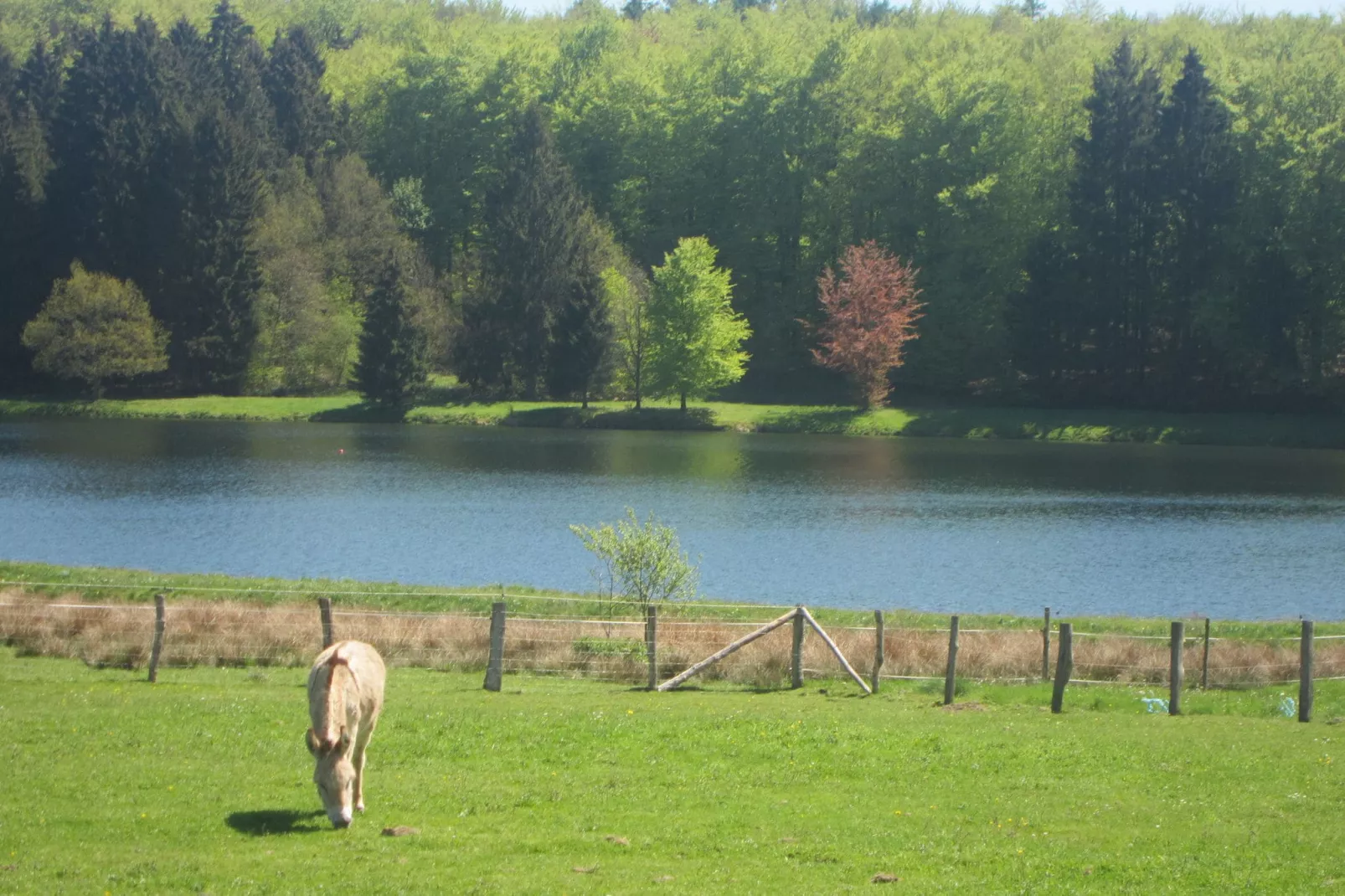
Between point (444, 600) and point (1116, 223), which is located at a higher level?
point (1116, 223)

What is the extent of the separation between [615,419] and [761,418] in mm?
8965

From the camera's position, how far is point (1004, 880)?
10.8 metres

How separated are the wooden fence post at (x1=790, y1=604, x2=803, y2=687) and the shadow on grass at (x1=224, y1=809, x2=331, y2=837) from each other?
32.7 ft

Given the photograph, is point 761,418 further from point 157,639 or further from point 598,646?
point 157,639

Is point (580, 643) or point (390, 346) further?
point (390, 346)

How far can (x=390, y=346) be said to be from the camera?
269 ft

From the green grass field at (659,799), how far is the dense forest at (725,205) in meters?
67.5

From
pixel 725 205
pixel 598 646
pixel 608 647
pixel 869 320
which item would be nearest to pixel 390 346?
pixel 869 320

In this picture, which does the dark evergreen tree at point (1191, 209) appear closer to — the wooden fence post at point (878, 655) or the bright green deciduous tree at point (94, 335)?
the bright green deciduous tree at point (94, 335)

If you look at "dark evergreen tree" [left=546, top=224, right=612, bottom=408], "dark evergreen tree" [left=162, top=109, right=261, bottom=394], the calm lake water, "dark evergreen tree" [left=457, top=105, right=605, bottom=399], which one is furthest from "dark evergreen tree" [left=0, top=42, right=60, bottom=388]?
"dark evergreen tree" [left=546, top=224, right=612, bottom=408]

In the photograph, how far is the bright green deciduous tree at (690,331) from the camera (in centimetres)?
8338

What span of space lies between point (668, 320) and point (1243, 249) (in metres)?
33.7

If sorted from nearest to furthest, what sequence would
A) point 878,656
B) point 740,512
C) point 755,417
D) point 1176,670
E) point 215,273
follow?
point 1176,670, point 878,656, point 740,512, point 755,417, point 215,273

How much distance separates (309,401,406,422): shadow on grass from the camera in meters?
83.1
